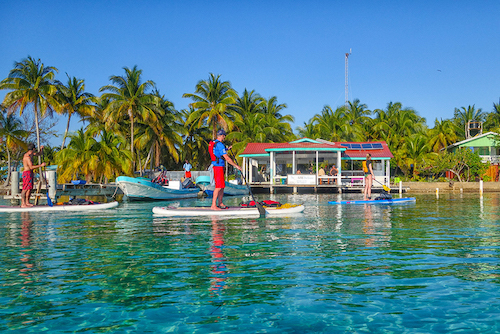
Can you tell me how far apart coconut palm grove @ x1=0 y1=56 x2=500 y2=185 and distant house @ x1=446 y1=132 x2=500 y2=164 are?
110 inches

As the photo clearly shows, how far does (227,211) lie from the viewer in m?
12.5

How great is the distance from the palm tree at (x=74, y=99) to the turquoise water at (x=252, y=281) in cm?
3678

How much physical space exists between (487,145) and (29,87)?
45336mm

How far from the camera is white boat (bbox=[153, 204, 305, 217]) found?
41.1ft

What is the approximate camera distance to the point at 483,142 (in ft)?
147

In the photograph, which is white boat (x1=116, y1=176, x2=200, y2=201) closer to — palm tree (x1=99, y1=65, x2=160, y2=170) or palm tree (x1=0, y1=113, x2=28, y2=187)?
palm tree (x1=99, y1=65, x2=160, y2=170)

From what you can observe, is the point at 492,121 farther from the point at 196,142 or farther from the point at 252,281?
the point at 252,281

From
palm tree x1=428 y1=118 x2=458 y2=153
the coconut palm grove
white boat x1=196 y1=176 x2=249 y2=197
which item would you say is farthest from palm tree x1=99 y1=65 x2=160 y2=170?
palm tree x1=428 y1=118 x2=458 y2=153

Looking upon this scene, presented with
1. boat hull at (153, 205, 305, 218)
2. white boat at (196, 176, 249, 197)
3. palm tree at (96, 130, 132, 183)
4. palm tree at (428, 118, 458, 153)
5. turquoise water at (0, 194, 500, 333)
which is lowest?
turquoise water at (0, 194, 500, 333)

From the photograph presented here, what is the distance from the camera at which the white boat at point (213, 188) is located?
89.8 ft

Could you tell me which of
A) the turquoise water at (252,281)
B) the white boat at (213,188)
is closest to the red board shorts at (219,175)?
the turquoise water at (252,281)

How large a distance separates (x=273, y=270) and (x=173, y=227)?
5342 millimetres

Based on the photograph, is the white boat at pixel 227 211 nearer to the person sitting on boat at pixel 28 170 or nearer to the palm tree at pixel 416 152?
the person sitting on boat at pixel 28 170

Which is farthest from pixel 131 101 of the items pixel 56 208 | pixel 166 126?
pixel 56 208
